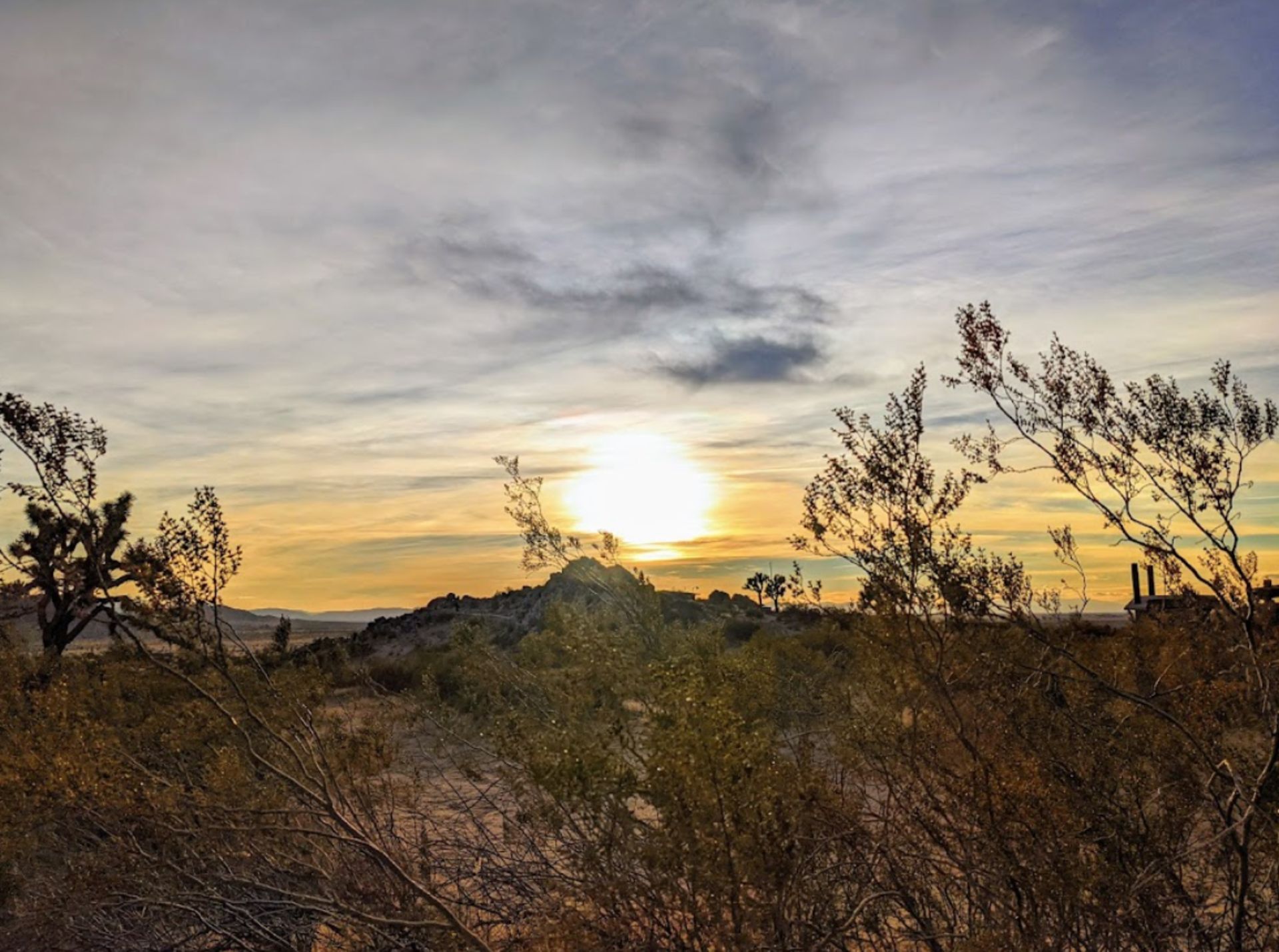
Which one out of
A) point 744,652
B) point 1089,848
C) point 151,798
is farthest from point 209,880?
point 1089,848

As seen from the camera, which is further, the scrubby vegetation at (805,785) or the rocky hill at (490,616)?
the rocky hill at (490,616)

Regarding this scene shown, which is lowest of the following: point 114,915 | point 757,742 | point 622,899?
point 114,915

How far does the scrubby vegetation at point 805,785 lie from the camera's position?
4504 mm

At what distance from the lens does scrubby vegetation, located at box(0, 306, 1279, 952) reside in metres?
4.50

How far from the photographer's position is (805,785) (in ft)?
16.9

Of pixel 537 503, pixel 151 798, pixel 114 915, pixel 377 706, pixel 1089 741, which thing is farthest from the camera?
pixel 377 706

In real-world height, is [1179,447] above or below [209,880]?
above

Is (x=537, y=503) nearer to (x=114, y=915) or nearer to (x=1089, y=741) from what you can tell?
(x=1089, y=741)

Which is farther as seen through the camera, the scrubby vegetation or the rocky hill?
the rocky hill

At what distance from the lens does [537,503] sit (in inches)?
274

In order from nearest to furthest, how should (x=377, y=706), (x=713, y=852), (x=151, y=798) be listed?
(x=713, y=852) → (x=151, y=798) → (x=377, y=706)

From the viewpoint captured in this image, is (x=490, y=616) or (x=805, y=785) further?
(x=490, y=616)

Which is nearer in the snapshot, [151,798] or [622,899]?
[622,899]

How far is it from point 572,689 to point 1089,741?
298cm
